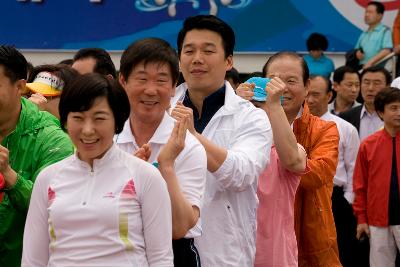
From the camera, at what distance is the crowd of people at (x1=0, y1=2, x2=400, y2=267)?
383 cm

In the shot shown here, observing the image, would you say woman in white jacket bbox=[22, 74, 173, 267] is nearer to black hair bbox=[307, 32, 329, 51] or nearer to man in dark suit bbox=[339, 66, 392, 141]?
man in dark suit bbox=[339, 66, 392, 141]

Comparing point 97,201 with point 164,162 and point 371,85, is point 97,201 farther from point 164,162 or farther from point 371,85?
point 371,85

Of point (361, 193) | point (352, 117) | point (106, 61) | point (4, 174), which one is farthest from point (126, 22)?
point (4, 174)

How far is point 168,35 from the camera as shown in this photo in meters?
13.0

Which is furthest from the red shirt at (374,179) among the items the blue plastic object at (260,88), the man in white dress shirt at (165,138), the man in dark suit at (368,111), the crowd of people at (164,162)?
the man in white dress shirt at (165,138)

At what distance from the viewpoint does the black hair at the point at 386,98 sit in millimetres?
8406

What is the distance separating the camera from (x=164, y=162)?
13.4 feet

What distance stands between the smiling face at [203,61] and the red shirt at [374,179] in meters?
3.58

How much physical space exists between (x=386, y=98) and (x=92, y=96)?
499 centimetres

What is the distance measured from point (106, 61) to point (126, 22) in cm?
668

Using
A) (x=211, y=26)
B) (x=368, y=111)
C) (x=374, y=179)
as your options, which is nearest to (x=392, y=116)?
(x=374, y=179)

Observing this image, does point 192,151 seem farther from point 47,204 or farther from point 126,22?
point 126,22

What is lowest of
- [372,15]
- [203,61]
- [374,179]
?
[374,179]

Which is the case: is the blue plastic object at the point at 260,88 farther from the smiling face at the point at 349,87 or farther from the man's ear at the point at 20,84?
the smiling face at the point at 349,87
